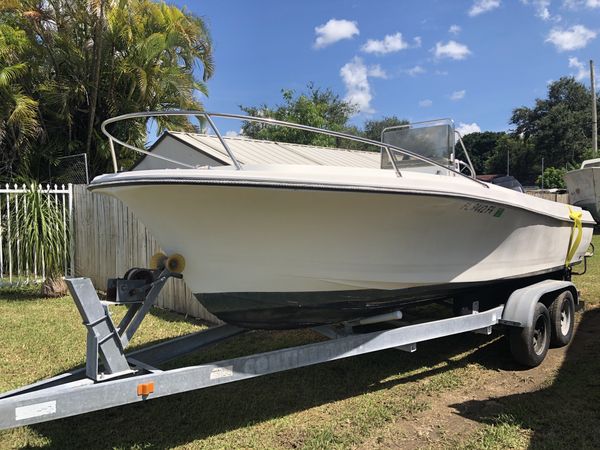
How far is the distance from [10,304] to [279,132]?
17268mm

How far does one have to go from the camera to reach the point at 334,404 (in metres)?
3.69

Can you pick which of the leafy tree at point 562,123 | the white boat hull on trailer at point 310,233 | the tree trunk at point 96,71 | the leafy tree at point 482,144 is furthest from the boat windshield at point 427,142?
the leafy tree at point 482,144

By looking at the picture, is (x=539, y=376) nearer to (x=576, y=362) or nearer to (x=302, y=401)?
(x=576, y=362)

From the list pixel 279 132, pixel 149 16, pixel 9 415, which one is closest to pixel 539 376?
pixel 9 415

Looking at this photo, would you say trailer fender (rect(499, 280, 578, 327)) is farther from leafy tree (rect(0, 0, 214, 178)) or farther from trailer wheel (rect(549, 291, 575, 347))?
leafy tree (rect(0, 0, 214, 178))

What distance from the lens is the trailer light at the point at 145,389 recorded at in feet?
8.88

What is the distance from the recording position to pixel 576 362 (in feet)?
14.9

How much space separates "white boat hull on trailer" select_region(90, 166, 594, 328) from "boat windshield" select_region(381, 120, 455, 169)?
918 millimetres

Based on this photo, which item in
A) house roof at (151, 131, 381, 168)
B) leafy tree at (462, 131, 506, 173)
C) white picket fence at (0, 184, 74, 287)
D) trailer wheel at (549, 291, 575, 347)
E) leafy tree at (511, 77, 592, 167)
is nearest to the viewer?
trailer wheel at (549, 291, 575, 347)

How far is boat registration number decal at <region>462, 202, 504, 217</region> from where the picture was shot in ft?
12.0

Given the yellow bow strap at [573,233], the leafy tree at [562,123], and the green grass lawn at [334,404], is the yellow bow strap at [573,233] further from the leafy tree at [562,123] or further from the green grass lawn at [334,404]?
the leafy tree at [562,123]

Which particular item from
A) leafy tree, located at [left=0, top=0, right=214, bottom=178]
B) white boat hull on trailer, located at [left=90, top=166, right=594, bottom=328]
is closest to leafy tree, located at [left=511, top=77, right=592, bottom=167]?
leafy tree, located at [left=0, top=0, right=214, bottom=178]

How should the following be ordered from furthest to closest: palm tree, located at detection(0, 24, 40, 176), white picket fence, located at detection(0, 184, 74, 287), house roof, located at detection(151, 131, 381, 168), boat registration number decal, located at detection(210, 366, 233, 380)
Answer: palm tree, located at detection(0, 24, 40, 176)
house roof, located at detection(151, 131, 381, 168)
white picket fence, located at detection(0, 184, 74, 287)
boat registration number decal, located at detection(210, 366, 233, 380)

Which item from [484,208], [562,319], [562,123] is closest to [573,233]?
[562,319]
